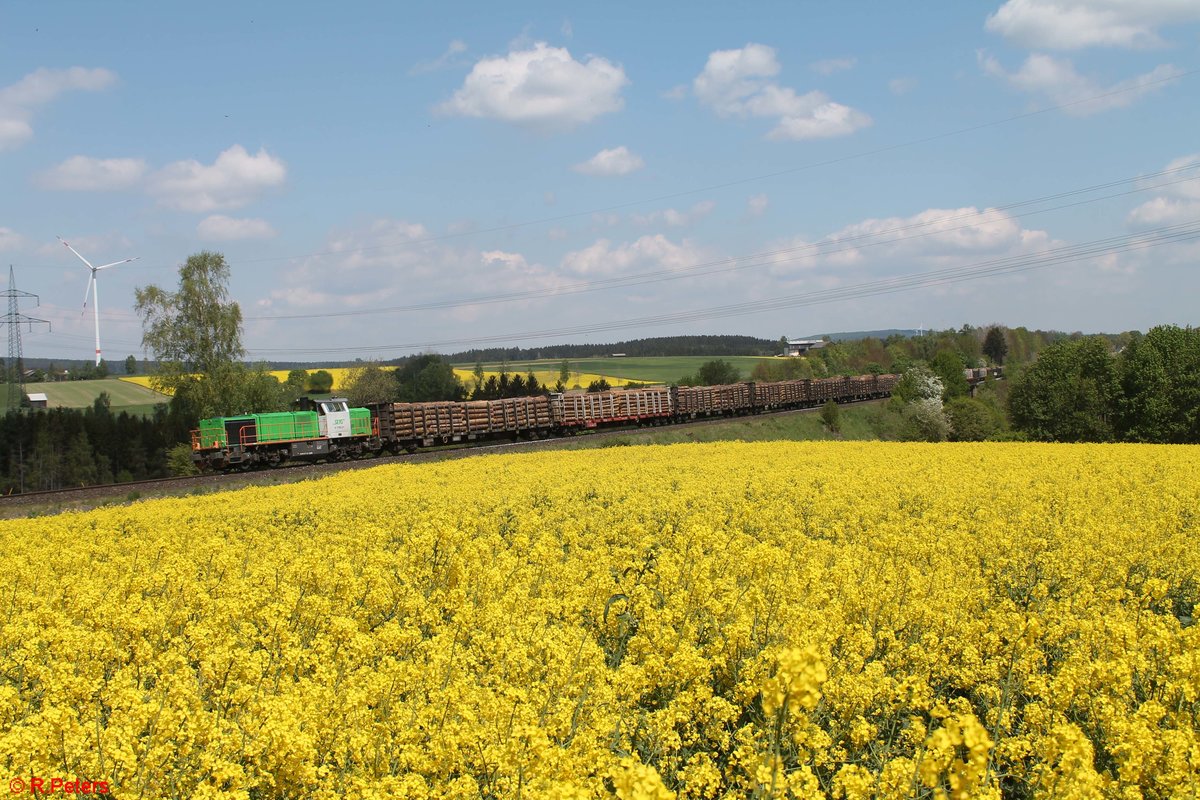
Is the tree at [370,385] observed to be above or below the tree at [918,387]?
above

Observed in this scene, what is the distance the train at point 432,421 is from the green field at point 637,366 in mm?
60484

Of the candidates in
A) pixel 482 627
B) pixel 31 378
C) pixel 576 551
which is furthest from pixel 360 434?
pixel 31 378

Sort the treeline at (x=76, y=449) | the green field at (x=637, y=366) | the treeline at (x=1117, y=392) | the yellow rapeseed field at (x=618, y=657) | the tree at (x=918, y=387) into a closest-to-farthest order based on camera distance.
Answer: the yellow rapeseed field at (x=618, y=657)
the treeline at (x=1117, y=392)
the treeline at (x=76, y=449)
the tree at (x=918, y=387)
the green field at (x=637, y=366)

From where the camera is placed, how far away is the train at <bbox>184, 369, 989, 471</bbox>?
1538 inches

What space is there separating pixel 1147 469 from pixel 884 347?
463 ft

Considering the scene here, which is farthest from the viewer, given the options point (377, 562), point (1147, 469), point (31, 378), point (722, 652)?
point (31, 378)

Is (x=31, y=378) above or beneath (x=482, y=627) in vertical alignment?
above

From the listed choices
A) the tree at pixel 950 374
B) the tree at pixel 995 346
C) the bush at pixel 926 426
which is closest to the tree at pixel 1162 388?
the bush at pixel 926 426

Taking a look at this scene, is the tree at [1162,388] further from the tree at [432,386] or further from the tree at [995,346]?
the tree at [995,346]

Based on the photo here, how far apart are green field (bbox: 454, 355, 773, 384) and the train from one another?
60.5m

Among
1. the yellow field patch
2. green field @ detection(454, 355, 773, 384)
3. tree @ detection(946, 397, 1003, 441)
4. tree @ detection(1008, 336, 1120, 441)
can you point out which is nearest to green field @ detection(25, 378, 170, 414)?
the yellow field patch

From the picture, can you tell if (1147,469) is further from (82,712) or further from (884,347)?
(884,347)

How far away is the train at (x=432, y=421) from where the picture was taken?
3906cm

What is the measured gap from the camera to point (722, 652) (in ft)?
26.3
